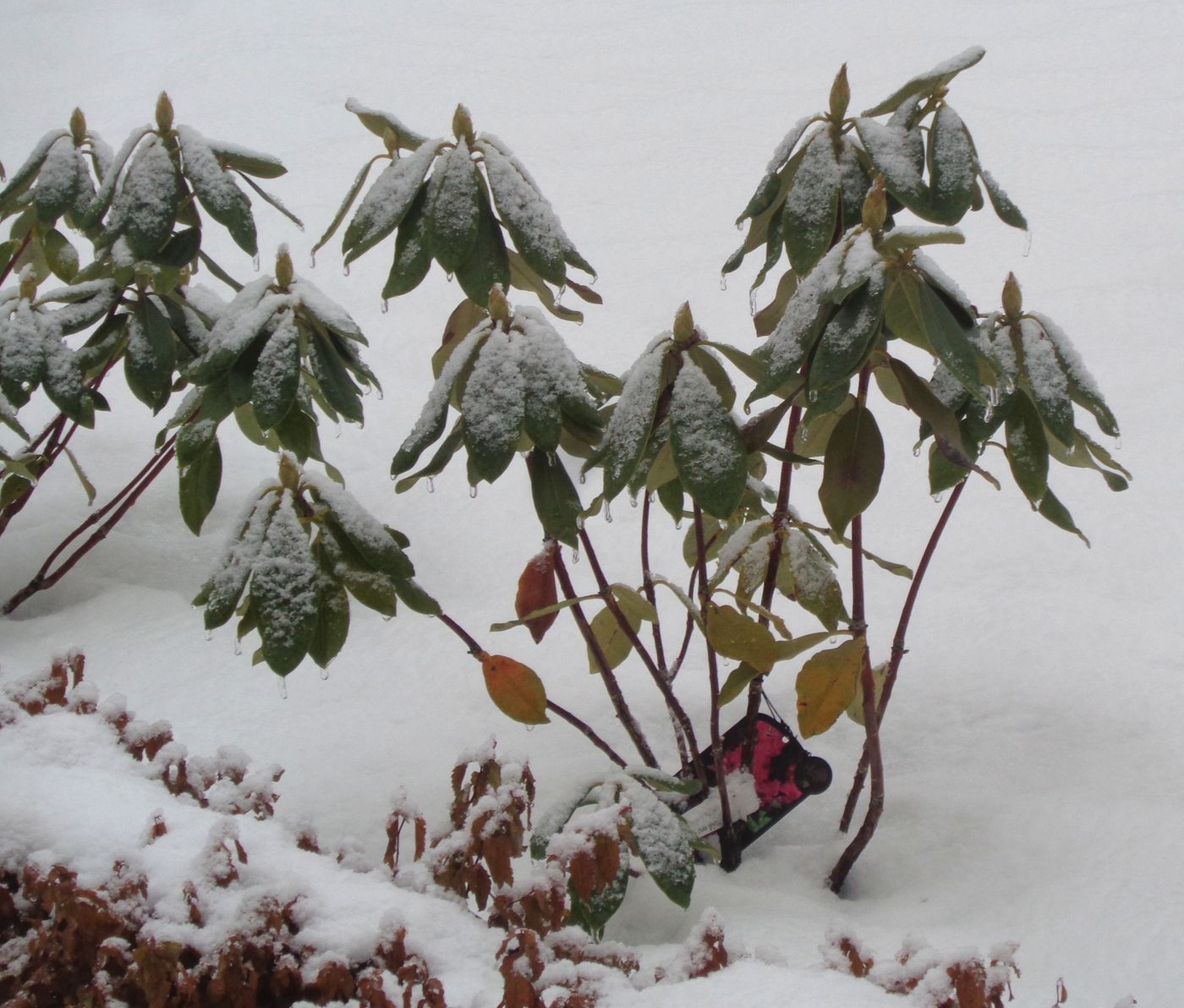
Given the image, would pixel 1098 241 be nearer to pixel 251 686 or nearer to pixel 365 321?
pixel 365 321

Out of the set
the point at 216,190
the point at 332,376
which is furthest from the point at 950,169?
the point at 216,190

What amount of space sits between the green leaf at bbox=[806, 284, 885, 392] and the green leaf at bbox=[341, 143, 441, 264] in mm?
390

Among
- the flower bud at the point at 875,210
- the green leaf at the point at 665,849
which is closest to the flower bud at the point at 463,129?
the flower bud at the point at 875,210

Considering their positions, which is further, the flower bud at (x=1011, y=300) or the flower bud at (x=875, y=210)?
the flower bud at (x=1011, y=300)

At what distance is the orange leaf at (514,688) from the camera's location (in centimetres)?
93

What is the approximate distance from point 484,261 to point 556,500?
0.76 ft

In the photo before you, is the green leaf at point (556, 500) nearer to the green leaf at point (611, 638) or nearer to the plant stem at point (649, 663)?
the plant stem at point (649, 663)

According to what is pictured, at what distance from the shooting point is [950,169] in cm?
91

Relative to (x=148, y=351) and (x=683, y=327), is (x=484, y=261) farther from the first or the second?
(x=148, y=351)

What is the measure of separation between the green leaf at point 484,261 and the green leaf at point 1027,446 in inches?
18.2

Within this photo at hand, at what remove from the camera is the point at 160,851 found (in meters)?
0.85

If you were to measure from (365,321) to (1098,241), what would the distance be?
1.71m

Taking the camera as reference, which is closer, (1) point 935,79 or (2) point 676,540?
(1) point 935,79

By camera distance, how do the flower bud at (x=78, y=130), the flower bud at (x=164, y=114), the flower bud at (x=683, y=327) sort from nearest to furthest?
the flower bud at (x=683, y=327) < the flower bud at (x=164, y=114) < the flower bud at (x=78, y=130)
